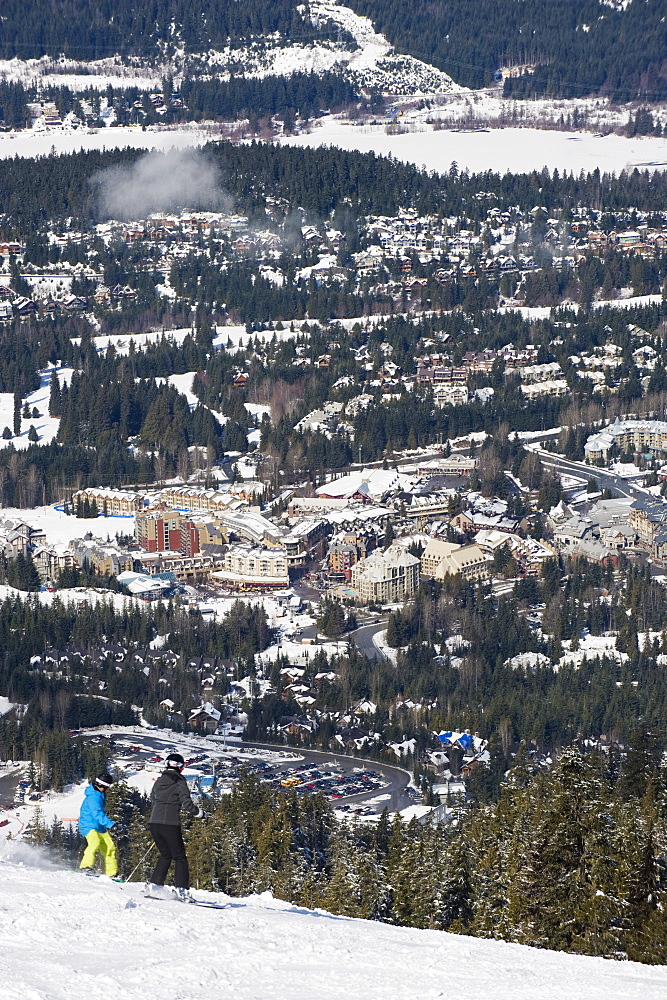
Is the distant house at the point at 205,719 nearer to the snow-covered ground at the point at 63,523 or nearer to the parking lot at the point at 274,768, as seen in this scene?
the parking lot at the point at 274,768

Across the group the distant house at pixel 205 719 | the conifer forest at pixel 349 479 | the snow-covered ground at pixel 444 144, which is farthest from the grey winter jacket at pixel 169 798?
the snow-covered ground at pixel 444 144

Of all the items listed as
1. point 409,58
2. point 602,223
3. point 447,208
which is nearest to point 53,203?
point 447,208

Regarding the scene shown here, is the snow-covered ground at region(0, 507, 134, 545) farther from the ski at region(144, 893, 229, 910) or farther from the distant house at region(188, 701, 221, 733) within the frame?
the ski at region(144, 893, 229, 910)

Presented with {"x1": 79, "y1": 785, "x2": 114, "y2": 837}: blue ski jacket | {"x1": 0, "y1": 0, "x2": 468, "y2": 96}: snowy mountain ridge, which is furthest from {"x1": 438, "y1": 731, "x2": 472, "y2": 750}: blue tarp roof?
{"x1": 0, "y1": 0, "x2": 468, "y2": 96}: snowy mountain ridge

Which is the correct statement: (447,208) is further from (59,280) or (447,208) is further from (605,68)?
(605,68)

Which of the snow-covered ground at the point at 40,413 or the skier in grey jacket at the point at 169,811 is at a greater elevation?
the skier in grey jacket at the point at 169,811

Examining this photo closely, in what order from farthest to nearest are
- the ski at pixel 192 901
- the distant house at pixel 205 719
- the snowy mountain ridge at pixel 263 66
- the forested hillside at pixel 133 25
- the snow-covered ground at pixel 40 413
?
the forested hillside at pixel 133 25 → the snowy mountain ridge at pixel 263 66 → the snow-covered ground at pixel 40 413 → the distant house at pixel 205 719 → the ski at pixel 192 901

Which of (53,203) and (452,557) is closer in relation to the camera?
(452,557)
